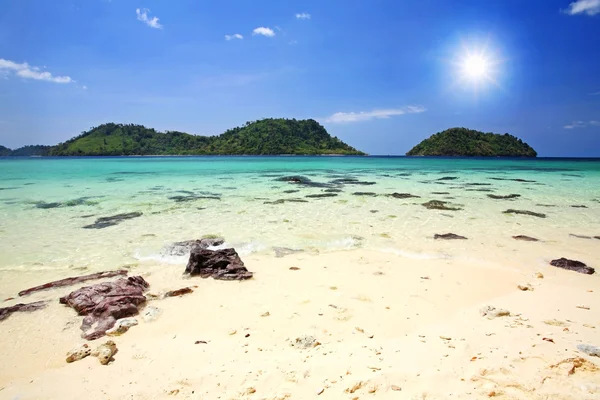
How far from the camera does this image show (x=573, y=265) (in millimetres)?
7293

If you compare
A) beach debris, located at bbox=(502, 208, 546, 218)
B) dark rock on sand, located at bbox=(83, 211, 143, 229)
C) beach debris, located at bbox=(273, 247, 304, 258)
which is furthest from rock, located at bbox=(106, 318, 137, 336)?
beach debris, located at bbox=(502, 208, 546, 218)

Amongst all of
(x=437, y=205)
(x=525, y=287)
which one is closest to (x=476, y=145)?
(x=437, y=205)

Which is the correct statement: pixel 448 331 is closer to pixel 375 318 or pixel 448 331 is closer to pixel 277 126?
pixel 375 318

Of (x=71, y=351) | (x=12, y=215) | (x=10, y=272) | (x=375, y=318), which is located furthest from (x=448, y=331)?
(x=12, y=215)

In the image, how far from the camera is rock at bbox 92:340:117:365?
154 inches

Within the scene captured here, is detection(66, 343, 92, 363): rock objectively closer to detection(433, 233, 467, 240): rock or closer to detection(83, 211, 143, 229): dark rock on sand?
detection(83, 211, 143, 229): dark rock on sand

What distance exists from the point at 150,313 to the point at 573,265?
933 cm

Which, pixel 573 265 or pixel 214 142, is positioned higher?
pixel 214 142

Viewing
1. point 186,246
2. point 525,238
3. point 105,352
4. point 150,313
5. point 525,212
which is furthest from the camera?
point 525,212

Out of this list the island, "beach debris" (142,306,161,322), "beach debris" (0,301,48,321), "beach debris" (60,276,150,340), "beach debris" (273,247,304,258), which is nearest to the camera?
"beach debris" (60,276,150,340)

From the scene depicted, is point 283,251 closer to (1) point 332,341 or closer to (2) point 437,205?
(1) point 332,341

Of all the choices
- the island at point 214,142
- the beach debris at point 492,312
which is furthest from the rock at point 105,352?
the island at point 214,142

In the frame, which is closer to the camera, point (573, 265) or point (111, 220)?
point (573, 265)

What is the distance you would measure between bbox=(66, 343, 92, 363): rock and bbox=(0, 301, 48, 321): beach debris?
6.35ft
